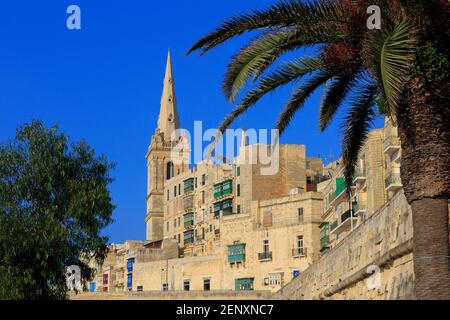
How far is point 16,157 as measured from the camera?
2627 centimetres

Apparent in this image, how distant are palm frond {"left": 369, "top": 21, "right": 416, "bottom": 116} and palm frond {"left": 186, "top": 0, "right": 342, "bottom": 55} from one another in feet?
3.99

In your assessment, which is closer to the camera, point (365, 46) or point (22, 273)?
point (365, 46)

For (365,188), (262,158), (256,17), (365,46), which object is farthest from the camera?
(262,158)

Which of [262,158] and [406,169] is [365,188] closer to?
[262,158]

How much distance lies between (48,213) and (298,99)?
A: 13039mm

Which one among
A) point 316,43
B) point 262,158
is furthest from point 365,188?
point 316,43

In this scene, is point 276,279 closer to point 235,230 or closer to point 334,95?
point 235,230

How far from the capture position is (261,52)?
13.1 metres

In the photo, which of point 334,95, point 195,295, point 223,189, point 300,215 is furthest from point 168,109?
point 334,95

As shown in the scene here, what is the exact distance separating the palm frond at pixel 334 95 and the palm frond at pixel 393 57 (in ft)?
8.50

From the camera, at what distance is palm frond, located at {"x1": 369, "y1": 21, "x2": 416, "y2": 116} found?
1074cm

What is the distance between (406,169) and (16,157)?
17.0 meters

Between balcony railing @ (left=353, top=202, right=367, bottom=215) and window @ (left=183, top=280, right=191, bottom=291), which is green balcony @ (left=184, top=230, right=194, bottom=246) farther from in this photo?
balcony railing @ (left=353, top=202, right=367, bottom=215)

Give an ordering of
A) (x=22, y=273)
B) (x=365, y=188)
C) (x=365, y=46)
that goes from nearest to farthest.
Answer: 1. (x=365, y=46)
2. (x=22, y=273)
3. (x=365, y=188)
